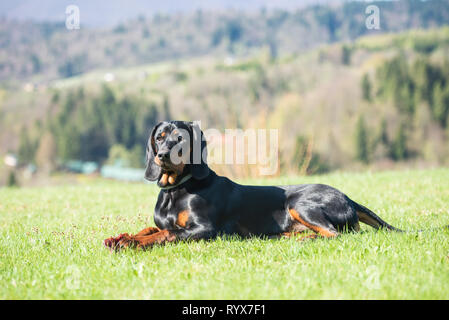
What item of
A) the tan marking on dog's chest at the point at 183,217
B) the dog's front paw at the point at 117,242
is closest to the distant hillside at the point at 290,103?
the tan marking on dog's chest at the point at 183,217

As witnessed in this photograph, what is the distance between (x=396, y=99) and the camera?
55344mm

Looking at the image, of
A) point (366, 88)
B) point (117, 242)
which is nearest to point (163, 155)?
point (117, 242)

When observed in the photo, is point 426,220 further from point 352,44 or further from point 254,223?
point 352,44

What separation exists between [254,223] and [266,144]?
9388 millimetres

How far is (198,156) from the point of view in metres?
4.48

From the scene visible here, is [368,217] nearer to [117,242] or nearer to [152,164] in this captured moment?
[152,164]

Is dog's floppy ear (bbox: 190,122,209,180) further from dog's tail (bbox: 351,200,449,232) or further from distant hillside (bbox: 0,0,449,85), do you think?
distant hillside (bbox: 0,0,449,85)

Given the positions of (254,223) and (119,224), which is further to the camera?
(119,224)

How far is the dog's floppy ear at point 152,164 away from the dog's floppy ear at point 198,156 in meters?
0.35

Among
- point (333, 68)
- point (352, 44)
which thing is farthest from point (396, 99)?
point (352, 44)

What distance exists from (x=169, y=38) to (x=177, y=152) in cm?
12196

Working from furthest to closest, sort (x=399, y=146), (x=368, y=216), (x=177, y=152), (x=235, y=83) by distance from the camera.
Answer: (x=235, y=83) < (x=399, y=146) < (x=368, y=216) < (x=177, y=152)

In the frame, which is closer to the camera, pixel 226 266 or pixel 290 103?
pixel 226 266

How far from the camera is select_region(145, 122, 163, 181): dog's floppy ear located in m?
4.50
